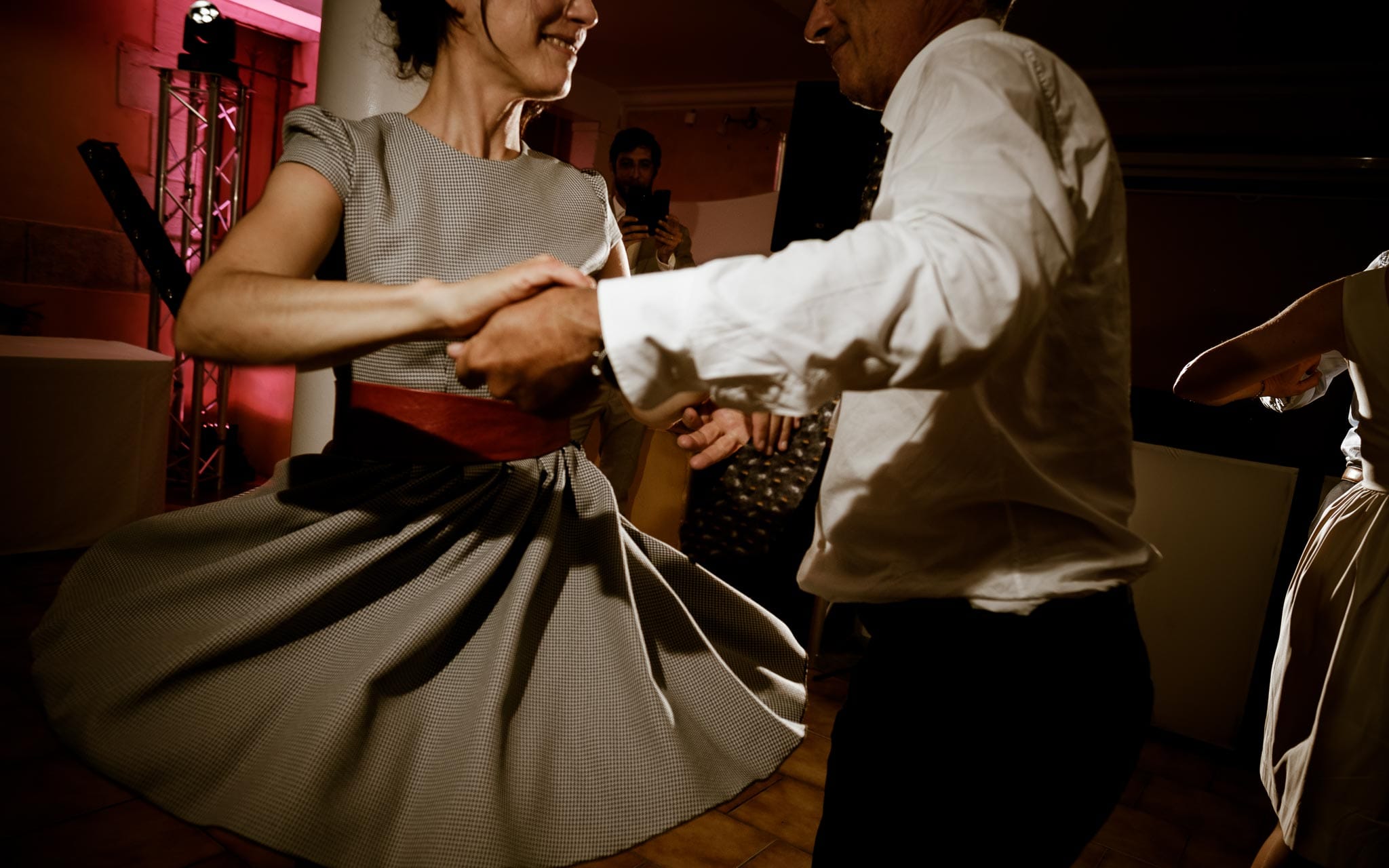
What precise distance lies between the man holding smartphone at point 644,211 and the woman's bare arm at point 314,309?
9.33 ft

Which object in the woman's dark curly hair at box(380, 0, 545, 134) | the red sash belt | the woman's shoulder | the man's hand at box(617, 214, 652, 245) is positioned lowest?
the red sash belt

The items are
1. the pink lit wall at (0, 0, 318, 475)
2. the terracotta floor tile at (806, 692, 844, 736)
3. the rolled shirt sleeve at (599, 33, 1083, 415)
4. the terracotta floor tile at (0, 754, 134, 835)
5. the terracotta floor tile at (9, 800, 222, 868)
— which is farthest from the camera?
the pink lit wall at (0, 0, 318, 475)

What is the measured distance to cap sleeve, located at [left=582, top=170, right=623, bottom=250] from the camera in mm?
1186

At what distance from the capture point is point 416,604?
857 mm

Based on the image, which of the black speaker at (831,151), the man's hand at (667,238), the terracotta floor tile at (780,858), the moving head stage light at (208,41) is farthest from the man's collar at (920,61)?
the moving head stage light at (208,41)

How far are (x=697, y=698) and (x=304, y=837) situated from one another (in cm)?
43

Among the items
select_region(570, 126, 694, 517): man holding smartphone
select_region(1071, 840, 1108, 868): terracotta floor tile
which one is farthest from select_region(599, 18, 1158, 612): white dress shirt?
select_region(570, 126, 694, 517): man holding smartphone

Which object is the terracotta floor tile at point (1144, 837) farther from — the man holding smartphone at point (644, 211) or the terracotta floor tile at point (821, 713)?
the man holding smartphone at point (644, 211)

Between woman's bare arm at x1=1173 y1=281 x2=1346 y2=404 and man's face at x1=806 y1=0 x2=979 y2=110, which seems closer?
man's face at x1=806 y1=0 x2=979 y2=110

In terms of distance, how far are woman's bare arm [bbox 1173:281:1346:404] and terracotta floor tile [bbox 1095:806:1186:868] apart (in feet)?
4.67

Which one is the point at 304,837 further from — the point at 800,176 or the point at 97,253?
the point at 97,253

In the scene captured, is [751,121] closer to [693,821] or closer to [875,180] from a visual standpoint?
[875,180]

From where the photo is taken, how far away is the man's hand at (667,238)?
401cm

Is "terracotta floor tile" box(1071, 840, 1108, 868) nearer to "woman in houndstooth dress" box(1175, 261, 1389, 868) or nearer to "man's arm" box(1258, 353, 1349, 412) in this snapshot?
"woman in houndstooth dress" box(1175, 261, 1389, 868)
